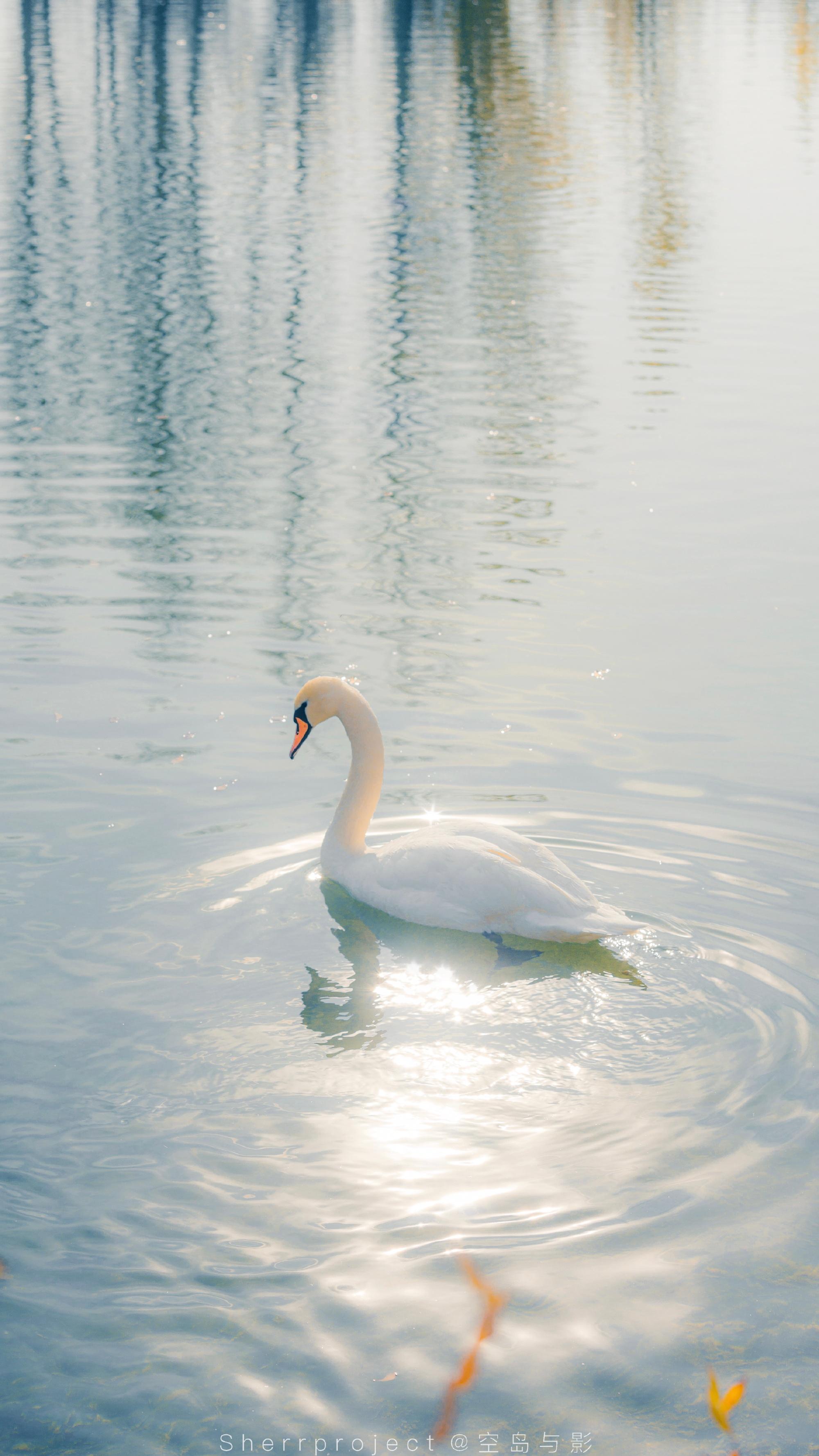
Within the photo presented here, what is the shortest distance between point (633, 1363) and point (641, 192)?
99.7 ft

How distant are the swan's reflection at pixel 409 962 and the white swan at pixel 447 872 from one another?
0.30 feet

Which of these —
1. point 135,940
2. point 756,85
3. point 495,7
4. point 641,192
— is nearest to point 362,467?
point 135,940

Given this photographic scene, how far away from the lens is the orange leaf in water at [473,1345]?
4543mm

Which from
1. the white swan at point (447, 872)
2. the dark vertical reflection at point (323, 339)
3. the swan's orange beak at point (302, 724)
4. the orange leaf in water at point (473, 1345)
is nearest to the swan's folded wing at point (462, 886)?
the white swan at point (447, 872)

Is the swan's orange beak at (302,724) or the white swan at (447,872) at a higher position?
the swan's orange beak at (302,724)

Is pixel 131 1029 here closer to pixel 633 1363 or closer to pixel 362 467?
pixel 633 1363

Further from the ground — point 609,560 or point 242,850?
point 609,560

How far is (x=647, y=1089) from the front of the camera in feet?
20.0

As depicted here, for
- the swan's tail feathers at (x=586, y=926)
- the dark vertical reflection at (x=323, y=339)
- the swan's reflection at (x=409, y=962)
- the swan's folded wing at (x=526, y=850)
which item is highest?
the dark vertical reflection at (x=323, y=339)

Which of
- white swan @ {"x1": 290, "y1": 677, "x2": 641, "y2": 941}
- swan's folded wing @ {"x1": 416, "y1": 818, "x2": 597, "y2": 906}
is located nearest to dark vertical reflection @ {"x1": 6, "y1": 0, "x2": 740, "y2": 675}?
white swan @ {"x1": 290, "y1": 677, "x2": 641, "y2": 941}

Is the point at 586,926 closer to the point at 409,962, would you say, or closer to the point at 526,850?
the point at 526,850

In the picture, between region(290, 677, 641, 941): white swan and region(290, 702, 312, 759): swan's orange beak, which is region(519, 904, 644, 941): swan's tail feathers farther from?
region(290, 702, 312, 759): swan's orange beak

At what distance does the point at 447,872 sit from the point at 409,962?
1.50 feet

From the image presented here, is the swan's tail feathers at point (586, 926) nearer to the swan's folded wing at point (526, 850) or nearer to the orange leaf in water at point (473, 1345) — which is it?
the swan's folded wing at point (526, 850)
